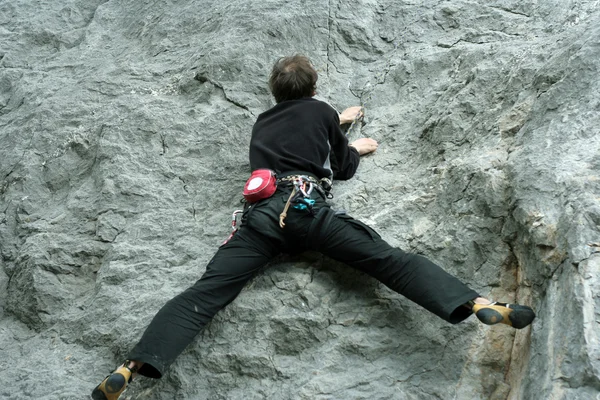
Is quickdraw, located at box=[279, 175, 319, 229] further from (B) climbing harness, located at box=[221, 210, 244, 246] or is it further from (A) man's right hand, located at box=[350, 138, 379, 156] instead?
(A) man's right hand, located at box=[350, 138, 379, 156]

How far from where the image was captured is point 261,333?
3.43 metres

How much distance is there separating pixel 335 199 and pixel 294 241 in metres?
0.58

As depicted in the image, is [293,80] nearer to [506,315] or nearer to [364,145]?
[364,145]

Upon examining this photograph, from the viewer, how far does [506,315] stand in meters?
2.98

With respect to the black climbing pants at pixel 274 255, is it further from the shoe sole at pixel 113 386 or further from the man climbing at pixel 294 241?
the shoe sole at pixel 113 386

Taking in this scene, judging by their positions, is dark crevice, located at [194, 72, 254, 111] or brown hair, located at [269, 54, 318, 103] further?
dark crevice, located at [194, 72, 254, 111]

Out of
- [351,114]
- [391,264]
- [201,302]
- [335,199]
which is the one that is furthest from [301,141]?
[201,302]

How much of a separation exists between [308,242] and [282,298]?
328 mm

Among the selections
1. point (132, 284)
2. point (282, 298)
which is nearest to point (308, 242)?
point (282, 298)

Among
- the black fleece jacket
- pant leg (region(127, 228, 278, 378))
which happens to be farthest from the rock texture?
the black fleece jacket

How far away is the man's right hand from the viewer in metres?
4.33

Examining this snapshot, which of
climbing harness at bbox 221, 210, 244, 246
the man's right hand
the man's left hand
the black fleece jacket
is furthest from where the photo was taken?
the man's left hand

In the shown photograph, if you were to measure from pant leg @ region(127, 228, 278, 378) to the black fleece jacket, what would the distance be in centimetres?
50

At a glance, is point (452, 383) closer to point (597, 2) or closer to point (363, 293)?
point (363, 293)
